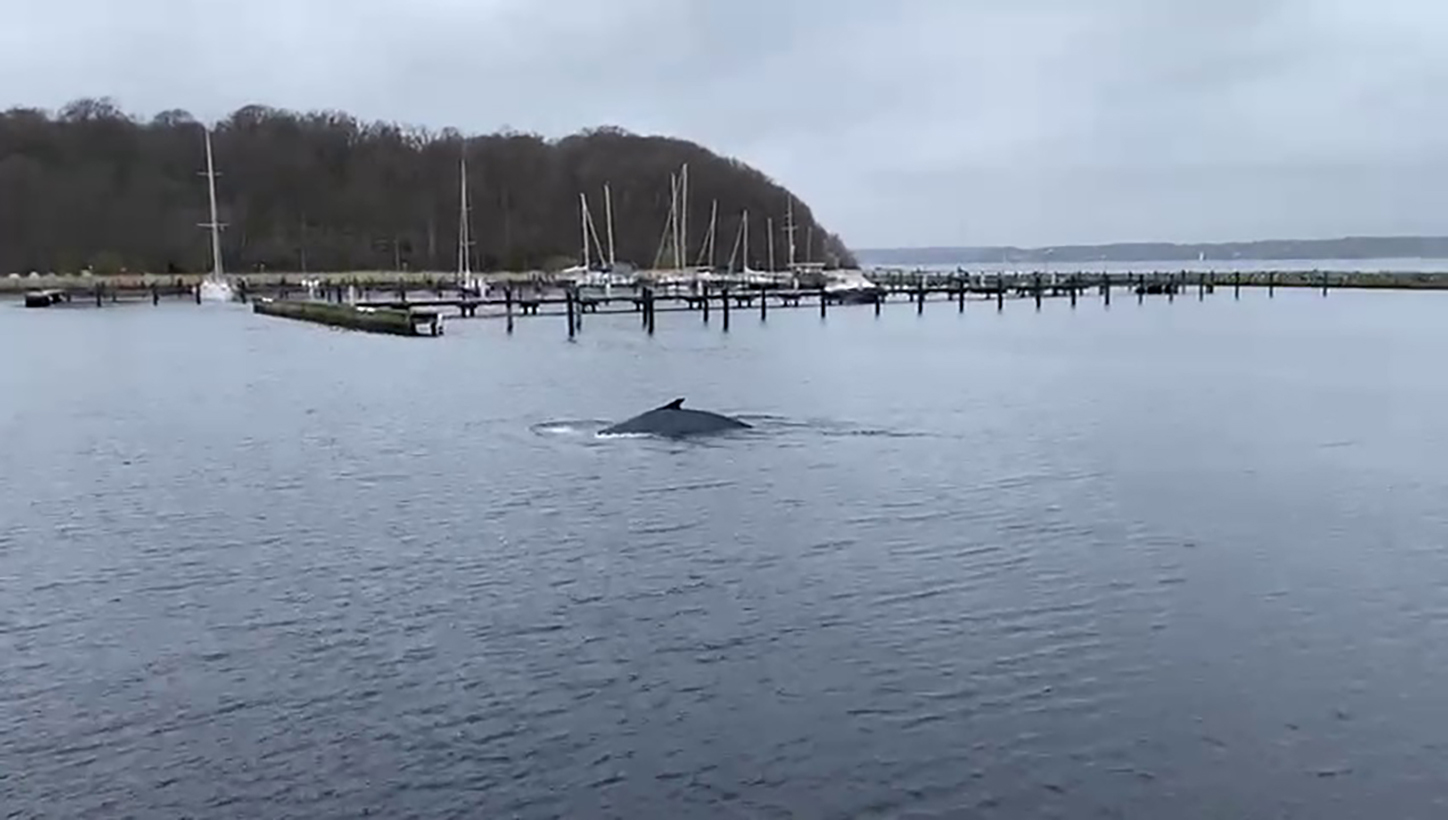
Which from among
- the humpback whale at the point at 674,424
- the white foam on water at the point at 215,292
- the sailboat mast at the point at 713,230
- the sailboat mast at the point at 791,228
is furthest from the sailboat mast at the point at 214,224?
the humpback whale at the point at 674,424

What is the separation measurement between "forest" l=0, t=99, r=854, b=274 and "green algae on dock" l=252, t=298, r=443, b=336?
64907 mm

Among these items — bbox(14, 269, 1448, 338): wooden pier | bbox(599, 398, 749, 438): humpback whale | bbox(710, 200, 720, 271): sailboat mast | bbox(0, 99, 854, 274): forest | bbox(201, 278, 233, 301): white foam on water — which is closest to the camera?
bbox(599, 398, 749, 438): humpback whale

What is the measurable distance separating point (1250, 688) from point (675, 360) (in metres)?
40.1

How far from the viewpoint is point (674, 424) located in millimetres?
30719

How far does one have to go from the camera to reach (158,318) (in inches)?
3231

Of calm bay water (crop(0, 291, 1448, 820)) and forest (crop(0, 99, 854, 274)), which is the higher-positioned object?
forest (crop(0, 99, 854, 274))

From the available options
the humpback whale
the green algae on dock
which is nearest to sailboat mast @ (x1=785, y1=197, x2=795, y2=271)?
the green algae on dock

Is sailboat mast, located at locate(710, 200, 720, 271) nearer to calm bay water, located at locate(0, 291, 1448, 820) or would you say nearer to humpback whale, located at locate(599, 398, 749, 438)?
calm bay water, located at locate(0, 291, 1448, 820)

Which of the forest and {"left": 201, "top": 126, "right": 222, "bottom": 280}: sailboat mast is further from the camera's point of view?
the forest

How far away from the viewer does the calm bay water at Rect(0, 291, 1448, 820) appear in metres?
11.5

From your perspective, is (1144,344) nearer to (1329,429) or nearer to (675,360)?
(675,360)

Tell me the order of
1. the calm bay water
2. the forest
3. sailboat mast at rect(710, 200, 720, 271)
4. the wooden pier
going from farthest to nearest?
1. the forest
2. sailboat mast at rect(710, 200, 720, 271)
3. the wooden pier
4. the calm bay water

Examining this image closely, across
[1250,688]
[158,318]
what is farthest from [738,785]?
[158,318]

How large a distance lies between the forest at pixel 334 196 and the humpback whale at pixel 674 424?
111 metres
